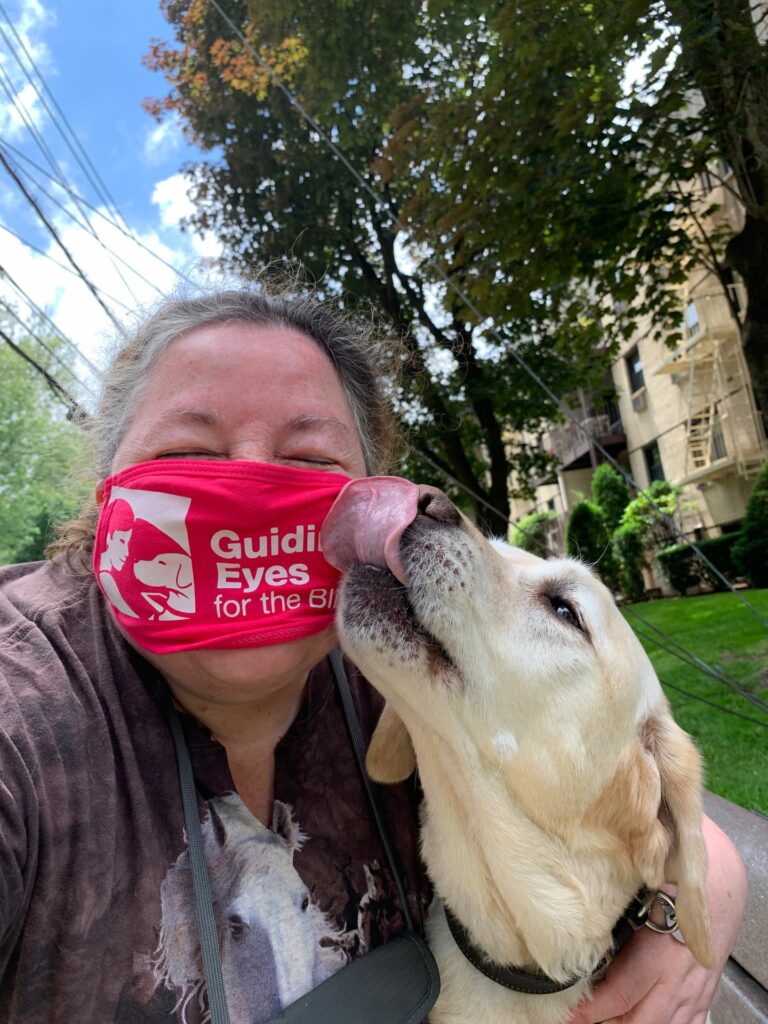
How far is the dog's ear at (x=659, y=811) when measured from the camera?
168cm

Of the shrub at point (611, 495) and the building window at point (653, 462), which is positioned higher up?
the building window at point (653, 462)

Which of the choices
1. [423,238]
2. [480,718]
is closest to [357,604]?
[480,718]

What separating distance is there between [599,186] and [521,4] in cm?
134

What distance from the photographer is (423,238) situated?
6.06 m

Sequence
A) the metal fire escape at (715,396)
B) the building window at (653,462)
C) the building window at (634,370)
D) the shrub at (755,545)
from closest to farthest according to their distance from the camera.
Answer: the shrub at (755,545) < the metal fire escape at (715,396) < the building window at (653,462) < the building window at (634,370)

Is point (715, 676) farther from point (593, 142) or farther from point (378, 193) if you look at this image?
point (378, 193)

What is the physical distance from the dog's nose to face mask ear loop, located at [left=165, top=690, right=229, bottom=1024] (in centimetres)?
73

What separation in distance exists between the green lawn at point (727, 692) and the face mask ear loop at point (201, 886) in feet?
11.6

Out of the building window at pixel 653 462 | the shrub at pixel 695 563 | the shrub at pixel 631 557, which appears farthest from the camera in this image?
the building window at pixel 653 462

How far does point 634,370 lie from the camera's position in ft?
84.9

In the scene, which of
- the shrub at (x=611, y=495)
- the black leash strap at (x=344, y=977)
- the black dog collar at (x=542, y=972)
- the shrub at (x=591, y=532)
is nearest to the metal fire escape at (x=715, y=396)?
the shrub at (x=611, y=495)

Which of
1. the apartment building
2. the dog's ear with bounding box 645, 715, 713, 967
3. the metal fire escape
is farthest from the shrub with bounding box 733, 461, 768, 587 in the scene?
the dog's ear with bounding box 645, 715, 713, 967

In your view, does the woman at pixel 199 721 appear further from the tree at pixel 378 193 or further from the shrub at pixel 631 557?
the shrub at pixel 631 557

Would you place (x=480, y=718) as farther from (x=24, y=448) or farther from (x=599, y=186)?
(x=24, y=448)
